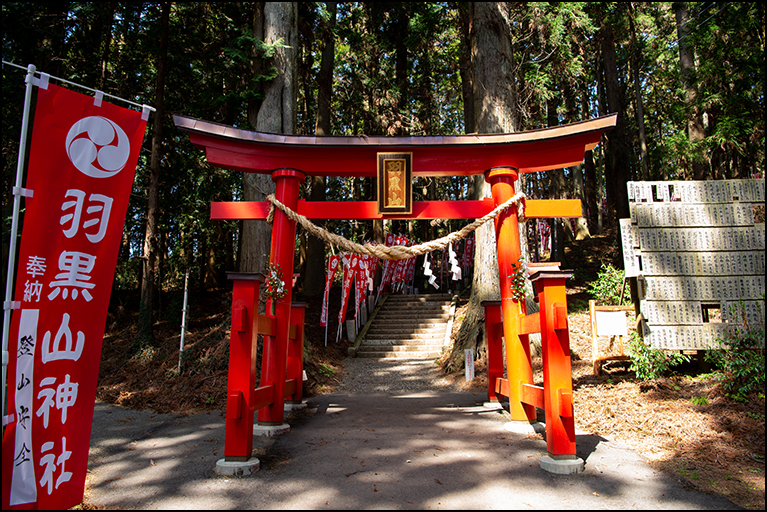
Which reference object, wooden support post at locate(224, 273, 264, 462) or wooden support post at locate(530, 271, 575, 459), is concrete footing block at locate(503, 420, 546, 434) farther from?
wooden support post at locate(224, 273, 264, 462)

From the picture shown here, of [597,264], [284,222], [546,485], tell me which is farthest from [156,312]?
[597,264]

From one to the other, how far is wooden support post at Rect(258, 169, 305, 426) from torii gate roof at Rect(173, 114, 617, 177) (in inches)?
10.0

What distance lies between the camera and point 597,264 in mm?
16438

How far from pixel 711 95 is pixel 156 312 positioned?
Answer: 13991 mm

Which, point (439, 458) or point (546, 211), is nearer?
point (439, 458)

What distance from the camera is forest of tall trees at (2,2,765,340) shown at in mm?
8180

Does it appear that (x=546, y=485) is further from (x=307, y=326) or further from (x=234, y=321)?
(x=307, y=326)

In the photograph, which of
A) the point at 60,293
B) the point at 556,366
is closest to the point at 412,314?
the point at 556,366

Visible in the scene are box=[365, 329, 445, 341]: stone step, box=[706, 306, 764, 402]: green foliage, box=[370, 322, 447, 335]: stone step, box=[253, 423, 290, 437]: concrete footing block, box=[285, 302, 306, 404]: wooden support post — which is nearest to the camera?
box=[706, 306, 764, 402]: green foliage

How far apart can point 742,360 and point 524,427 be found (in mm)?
2510

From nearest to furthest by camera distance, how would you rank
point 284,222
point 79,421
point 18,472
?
point 18,472
point 79,421
point 284,222

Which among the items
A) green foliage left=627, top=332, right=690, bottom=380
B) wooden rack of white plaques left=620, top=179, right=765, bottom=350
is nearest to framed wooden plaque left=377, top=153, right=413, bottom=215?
wooden rack of white plaques left=620, top=179, right=765, bottom=350

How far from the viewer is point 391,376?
8.91 m

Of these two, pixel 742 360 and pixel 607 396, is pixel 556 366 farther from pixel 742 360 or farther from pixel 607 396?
pixel 742 360
